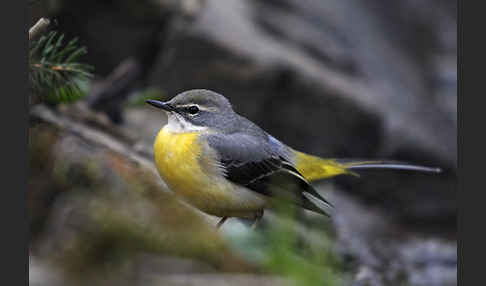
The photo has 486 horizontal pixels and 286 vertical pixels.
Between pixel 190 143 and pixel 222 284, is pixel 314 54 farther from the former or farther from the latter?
pixel 222 284

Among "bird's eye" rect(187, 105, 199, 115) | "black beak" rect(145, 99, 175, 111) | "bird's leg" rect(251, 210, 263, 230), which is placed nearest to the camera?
"black beak" rect(145, 99, 175, 111)

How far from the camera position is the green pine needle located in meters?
3.07

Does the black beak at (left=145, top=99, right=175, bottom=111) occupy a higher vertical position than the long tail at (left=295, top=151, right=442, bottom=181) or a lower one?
Answer: higher

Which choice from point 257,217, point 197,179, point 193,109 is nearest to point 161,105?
point 193,109

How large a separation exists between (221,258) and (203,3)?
3743 mm

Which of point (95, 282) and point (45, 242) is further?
point (45, 242)

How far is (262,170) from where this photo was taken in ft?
10.9

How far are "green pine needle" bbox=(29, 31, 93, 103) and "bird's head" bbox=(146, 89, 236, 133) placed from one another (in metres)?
0.50

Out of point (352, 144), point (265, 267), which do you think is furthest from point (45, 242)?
point (352, 144)

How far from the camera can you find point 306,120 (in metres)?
6.43

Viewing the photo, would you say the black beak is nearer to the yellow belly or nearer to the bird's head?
the bird's head

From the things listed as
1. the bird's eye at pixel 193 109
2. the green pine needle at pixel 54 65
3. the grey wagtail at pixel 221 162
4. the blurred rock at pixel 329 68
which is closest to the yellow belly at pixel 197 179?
the grey wagtail at pixel 221 162

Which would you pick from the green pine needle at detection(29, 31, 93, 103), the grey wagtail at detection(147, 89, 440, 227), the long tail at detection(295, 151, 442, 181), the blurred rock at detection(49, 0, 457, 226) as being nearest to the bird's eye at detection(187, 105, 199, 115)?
the grey wagtail at detection(147, 89, 440, 227)

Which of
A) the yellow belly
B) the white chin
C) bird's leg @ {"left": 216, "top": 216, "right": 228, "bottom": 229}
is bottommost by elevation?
bird's leg @ {"left": 216, "top": 216, "right": 228, "bottom": 229}
